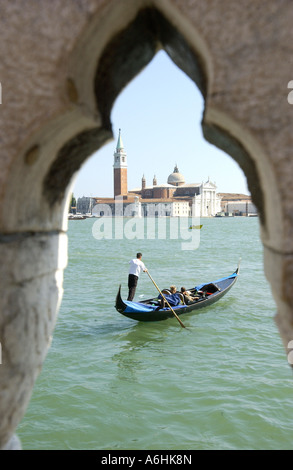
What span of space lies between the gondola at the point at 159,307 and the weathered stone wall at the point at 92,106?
7095mm

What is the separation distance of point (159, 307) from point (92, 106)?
788cm

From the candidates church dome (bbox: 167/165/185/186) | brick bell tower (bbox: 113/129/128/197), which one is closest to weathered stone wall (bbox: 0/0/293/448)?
brick bell tower (bbox: 113/129/128/197)

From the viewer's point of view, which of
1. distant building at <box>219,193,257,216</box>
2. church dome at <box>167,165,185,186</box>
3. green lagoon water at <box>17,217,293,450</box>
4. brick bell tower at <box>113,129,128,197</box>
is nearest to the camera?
green lagoon water at <box>17,217,293,450</box>

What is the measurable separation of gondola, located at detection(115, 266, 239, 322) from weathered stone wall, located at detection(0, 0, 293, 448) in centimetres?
710

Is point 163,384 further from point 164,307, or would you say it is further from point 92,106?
point 92,106

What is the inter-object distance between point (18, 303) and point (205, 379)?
548cm

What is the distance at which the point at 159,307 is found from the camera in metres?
8.58

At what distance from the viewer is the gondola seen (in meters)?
8.20

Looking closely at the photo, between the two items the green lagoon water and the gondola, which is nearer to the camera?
the green lagoon water

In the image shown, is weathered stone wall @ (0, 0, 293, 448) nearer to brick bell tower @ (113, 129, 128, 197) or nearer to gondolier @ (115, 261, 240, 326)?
gondolier @ (115, 261, 240, 326)

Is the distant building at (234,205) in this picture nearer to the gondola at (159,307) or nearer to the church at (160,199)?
the church at (160,199)

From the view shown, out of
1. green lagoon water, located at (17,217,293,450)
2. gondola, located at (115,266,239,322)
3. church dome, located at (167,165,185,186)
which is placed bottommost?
green lagoon water, located at (17,217,293,450)

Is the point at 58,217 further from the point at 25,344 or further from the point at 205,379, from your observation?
the point at 205,379

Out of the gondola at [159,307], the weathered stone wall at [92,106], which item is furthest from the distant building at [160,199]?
the weathered stone wall at [92,106]
